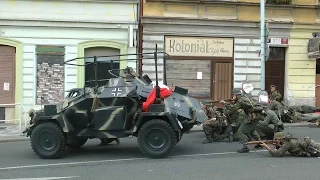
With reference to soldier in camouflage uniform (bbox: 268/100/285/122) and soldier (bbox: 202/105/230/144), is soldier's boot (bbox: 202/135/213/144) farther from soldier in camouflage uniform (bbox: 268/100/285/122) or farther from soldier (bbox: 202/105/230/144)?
soldier in camouflage uniform (bbox: 268/100/285/122)

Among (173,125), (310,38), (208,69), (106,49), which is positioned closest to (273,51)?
(310,38)

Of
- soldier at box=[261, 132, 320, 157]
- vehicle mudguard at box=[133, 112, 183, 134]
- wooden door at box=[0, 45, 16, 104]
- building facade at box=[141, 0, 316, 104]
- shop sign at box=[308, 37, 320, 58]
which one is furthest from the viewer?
shop sign at box=[308, 37, 320, 58]

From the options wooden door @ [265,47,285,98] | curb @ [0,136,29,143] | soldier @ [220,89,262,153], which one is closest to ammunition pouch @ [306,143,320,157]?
soldier @ [220,89,262,153]

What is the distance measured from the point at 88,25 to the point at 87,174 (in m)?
9.95

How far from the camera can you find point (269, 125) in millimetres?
11297

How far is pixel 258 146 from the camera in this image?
403 inches

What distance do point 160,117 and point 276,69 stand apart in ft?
36.8

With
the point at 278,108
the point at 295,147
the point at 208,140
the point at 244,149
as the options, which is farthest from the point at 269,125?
the point at 278,108

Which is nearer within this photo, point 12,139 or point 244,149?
point 244,149

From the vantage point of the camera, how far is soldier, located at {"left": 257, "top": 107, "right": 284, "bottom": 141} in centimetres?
1098

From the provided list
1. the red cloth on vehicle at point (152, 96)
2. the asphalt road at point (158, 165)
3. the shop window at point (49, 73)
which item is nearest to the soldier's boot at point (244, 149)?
the asphalt road at point (158, 165)

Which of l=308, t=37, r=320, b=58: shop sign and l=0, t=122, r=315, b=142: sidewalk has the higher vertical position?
l=308, t=37, r=320, b=58: shop sign

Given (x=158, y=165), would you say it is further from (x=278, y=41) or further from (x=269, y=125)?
(x=278, y=41)

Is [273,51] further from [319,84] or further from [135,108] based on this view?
[135,108]
